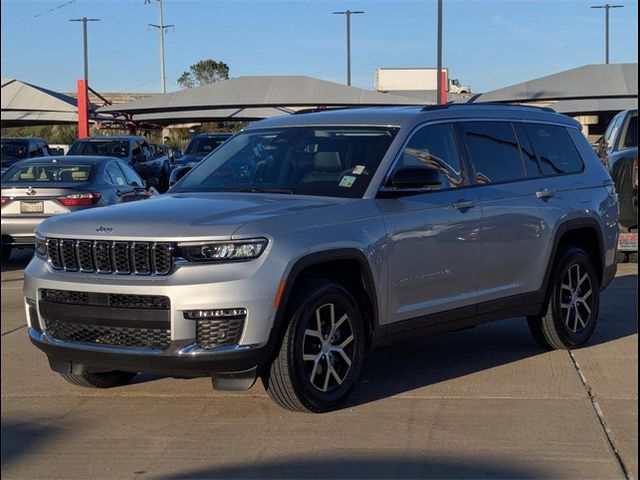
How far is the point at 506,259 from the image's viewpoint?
22.9 ft

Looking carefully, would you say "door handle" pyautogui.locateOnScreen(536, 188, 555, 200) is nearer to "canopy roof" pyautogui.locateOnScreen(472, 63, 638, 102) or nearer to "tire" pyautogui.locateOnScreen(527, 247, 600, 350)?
"tire" pyautogui.locateOnScreen(527, 247, 600, 350)

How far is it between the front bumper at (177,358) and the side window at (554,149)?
11.2ft

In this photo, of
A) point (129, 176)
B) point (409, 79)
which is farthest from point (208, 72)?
point (129, 176)

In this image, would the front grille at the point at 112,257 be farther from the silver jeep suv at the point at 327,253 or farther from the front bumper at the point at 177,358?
the front bumper at the point at 177,358

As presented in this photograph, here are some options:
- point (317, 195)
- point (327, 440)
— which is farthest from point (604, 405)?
point (317, 195)

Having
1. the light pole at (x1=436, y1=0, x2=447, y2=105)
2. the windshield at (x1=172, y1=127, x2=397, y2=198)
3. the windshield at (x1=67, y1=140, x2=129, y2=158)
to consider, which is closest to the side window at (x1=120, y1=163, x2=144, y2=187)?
the windshield at (x1=172, y1=127, x2=397, y2=198)

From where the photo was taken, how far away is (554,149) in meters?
7.88

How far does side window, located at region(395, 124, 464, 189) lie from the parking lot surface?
4.85ft

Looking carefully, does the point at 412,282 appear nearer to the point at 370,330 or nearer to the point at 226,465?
the point at 370,330

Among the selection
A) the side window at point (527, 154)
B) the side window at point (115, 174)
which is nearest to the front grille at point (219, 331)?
the side window at point (527, 154)

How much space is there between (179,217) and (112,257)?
0.45 m

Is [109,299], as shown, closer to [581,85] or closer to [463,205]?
[463,205]

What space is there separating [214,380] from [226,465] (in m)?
0.65

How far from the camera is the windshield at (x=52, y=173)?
12916 mm
